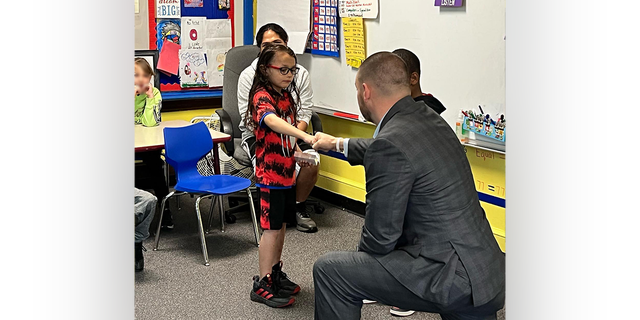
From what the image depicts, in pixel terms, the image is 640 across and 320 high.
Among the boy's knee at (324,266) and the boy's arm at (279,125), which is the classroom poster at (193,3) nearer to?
the boy's arm at (279,125)

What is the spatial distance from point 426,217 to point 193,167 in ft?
7.12

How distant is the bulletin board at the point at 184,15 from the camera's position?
530cm

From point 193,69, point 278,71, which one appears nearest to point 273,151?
point 278,71

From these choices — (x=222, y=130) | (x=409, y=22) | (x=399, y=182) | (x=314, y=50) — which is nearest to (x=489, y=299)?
(x=399, y=182)

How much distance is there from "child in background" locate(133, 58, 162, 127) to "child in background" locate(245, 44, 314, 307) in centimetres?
133

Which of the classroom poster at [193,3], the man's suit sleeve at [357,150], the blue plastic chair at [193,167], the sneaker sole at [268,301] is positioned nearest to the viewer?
the man's suit sleeve at [357,150]

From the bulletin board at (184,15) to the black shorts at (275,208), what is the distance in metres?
2.45

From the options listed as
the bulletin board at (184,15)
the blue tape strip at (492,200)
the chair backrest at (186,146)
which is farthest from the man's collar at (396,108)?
the bulletin board at (184,15)

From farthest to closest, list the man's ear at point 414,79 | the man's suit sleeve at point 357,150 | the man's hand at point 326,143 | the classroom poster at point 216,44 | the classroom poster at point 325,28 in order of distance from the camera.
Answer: the classroom poster at point 216,44, the classroom poster at point 325,28, the man's ear at point 414,79, the man's hand at point 326,143, the man's suit sleeve at point 357,150

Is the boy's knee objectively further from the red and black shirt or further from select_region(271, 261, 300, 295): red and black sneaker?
select_region(271, 261, 300, 295): red and black sneaker

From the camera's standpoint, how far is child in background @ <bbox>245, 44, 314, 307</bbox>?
10.4 ft

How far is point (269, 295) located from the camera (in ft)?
11.0

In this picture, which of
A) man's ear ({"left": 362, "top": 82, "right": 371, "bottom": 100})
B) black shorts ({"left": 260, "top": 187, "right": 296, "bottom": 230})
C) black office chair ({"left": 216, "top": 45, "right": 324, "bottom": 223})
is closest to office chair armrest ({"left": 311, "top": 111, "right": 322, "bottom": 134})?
black office chair ({"left": 216, "top": 45, "right": 324, "bottom": 223})

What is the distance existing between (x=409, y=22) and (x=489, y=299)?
2.34 metres
